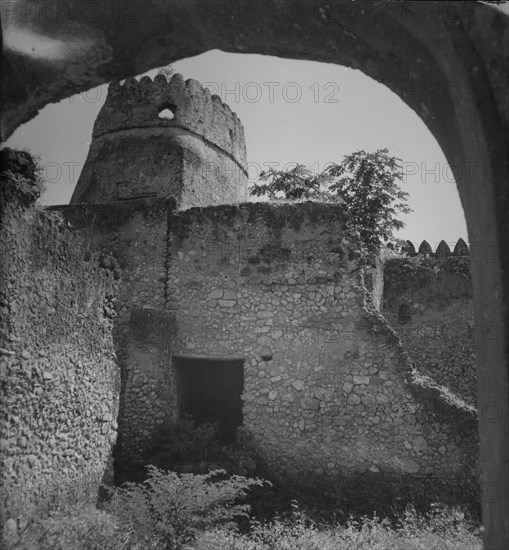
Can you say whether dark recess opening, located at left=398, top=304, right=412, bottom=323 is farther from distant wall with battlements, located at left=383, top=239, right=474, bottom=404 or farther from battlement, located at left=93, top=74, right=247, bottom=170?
battlement, located at left=93, top=74, right=247, bottom=170

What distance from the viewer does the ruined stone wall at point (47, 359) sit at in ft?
16.5

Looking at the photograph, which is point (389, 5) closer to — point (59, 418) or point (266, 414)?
point (59, 418)

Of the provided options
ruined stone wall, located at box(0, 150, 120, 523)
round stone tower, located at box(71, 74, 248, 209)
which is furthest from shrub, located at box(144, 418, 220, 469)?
round stone tower, located at box(71, 74, 248, 209)

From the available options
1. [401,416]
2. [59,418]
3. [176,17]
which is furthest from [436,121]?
[401,416]

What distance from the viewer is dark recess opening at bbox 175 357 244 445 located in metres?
10.3

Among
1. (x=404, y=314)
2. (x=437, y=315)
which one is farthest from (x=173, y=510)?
(x=437, y=315)

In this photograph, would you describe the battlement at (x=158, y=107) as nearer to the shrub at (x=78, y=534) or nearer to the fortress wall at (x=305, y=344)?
the fortress wall at (x=305, y=344)

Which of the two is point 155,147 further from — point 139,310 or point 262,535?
point 262,535

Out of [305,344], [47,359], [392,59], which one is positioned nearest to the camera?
[392,59]

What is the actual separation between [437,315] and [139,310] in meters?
8.03

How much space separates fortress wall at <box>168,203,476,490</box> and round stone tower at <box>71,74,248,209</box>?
3900 millimetres

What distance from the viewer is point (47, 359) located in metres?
5.73

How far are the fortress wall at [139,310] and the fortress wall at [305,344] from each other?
1.16ft

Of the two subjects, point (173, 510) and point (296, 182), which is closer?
point (173, 510)
